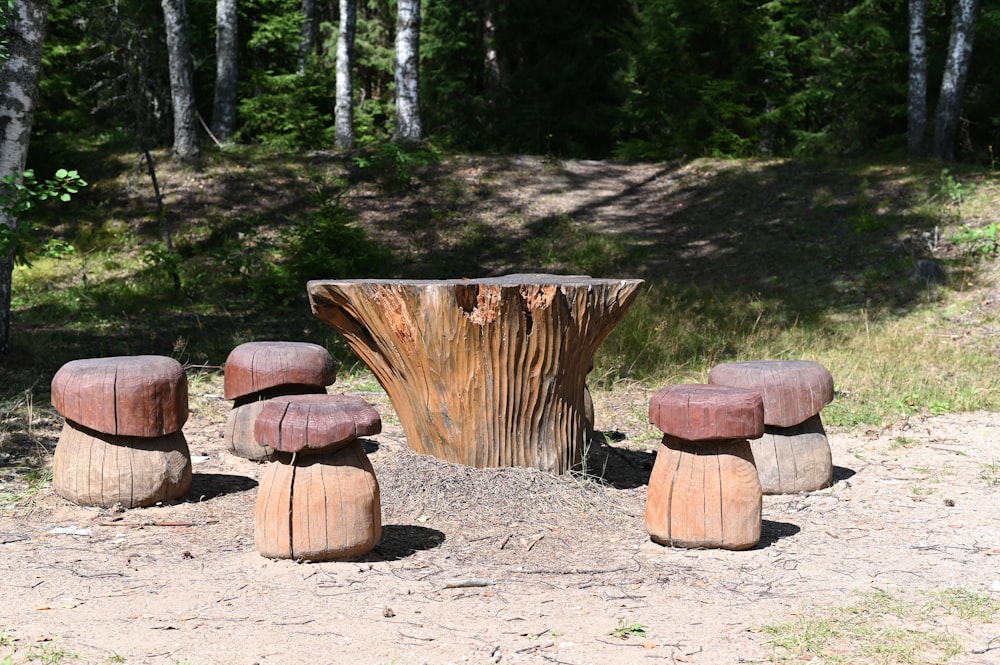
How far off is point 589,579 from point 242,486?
2539 mm

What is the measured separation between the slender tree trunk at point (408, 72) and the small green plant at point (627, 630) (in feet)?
41.0

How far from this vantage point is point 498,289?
16.5 feet

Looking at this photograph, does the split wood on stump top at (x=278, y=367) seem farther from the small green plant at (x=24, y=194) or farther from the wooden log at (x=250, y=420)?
the small green plant at (x=24, y=194)

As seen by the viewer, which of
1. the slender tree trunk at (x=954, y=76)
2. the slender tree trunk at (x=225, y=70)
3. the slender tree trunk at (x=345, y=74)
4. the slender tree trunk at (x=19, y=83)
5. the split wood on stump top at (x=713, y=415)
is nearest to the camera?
the split wood on stump top at (x=713, y=415)

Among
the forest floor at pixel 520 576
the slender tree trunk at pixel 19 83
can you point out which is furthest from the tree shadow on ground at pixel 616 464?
the slender tree trunk at pixel 19 83

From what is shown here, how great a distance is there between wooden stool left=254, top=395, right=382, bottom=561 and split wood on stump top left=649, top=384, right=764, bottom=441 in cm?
142

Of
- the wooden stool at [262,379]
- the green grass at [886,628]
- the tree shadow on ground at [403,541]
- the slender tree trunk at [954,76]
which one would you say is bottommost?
the tree shadow on ground at [403,541]

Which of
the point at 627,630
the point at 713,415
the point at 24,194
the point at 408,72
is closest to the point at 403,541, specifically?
the point at 627,630

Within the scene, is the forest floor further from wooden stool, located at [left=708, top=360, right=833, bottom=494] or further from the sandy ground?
wooden stool, located at [left=708, top=360, right=833, bottom=494]

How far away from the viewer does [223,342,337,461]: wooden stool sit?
6294 mm

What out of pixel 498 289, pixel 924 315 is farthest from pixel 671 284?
pixel 498 289

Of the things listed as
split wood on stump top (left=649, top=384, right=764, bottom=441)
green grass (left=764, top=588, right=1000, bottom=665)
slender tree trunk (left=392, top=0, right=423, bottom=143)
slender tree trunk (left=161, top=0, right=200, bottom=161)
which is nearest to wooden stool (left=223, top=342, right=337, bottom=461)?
split wood on stump top (left=649, top=384, right=764, bottom=441)

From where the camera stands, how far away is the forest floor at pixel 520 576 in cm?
354

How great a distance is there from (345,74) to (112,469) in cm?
1255
